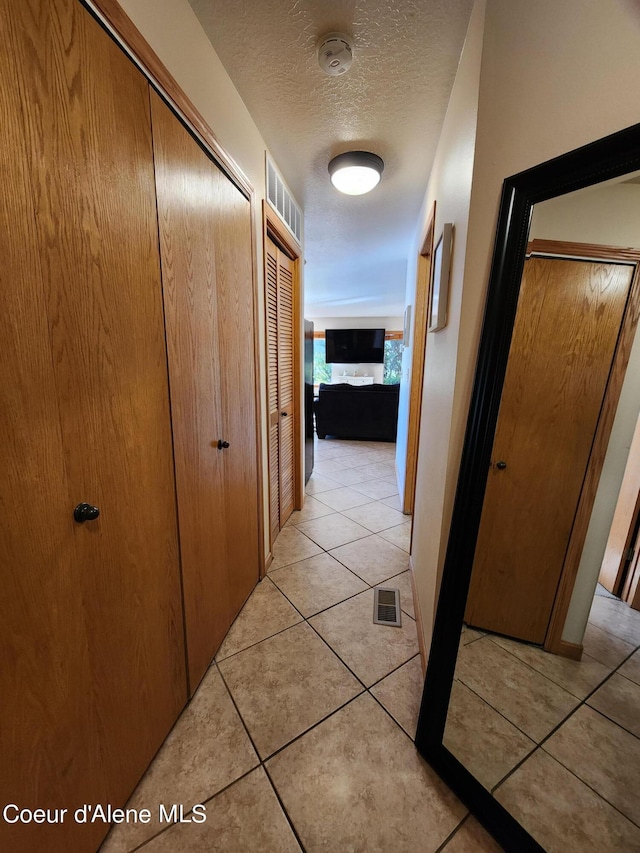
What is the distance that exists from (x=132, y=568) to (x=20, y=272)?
0.77 meters

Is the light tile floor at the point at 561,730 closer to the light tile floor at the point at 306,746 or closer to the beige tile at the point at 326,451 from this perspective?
the light tile floor at the point at 306,746

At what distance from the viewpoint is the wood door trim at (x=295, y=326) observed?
73.2 inches

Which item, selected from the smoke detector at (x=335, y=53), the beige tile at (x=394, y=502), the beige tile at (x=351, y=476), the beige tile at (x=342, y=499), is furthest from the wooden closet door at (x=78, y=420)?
the beige tile at (x=351, y=476)

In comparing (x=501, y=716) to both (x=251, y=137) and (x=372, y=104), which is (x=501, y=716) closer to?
(x=372, y=104)

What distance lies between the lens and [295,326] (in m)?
2.64

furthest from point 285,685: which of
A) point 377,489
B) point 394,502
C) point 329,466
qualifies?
point 329,466

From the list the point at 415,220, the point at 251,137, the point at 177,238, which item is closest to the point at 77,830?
the point at 177,238

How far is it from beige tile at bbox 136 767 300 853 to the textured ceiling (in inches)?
98.8

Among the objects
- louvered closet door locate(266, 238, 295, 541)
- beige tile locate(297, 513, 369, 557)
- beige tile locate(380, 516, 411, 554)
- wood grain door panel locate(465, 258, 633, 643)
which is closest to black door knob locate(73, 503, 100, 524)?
wood grain door panel locate(465, 258, 633, 643)

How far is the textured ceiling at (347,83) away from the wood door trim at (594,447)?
978 mm

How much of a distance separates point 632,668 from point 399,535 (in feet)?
5.69

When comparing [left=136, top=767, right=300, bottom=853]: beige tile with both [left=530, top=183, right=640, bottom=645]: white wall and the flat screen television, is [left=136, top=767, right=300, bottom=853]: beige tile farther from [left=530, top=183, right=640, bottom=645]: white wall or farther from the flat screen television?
the flat screen television

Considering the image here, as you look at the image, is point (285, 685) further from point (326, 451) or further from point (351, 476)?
point (326, 451)

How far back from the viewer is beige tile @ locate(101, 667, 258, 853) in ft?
3.06
